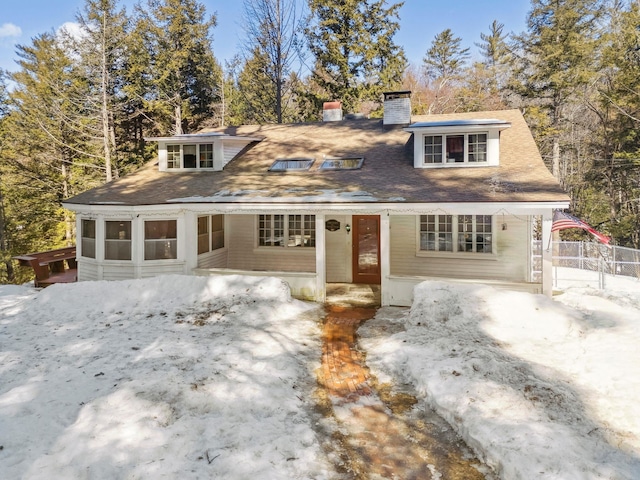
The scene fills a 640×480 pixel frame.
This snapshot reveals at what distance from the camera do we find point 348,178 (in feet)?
37.6

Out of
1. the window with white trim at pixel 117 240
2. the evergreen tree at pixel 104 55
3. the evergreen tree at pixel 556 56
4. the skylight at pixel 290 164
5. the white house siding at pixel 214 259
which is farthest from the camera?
the evergreen tree at pixel 556 56

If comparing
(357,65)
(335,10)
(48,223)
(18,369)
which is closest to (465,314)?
(18,369)

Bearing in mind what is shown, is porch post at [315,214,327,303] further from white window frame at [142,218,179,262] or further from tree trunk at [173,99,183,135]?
tree trunk at [173,99,183,135]

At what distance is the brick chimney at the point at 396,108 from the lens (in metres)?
15.2

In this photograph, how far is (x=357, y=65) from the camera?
25234mm

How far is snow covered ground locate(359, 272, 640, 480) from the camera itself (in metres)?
3.86

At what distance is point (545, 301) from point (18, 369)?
939 centimetres

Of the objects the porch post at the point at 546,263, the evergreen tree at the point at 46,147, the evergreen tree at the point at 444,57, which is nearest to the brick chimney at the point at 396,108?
the porch post at the point at 546,263

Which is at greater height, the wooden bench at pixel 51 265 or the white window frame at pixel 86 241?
the white window frame at pixel 86 241

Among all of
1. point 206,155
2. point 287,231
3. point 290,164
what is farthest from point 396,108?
point 206,155

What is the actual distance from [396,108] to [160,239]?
9.93 m

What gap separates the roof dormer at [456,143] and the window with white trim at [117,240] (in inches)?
343

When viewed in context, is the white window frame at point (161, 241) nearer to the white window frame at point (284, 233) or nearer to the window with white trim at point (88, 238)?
the window with white trim at point (88, 238)

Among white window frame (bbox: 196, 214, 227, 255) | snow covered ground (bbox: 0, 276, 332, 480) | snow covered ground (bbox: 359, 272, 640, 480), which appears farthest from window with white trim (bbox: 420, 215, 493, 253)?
white window frame (bbox: 196, 214, 227, 255)
